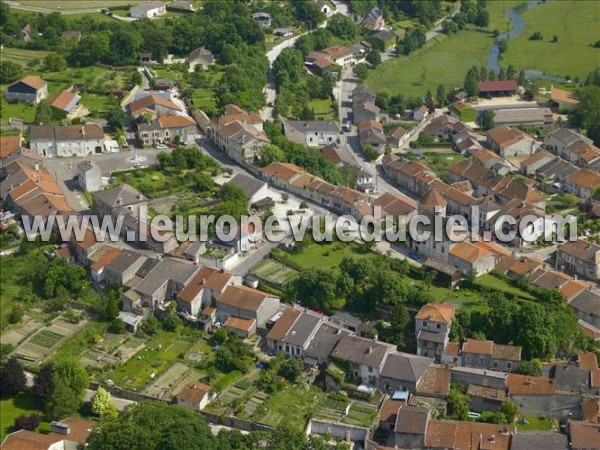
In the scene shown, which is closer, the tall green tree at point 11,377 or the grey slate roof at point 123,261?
the tall green tree at point 11,377

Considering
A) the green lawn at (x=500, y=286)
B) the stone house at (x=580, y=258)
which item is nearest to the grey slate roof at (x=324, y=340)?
the green lawn at (x=500, y=286)

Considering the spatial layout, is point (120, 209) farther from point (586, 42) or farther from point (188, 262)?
point (586, 42)

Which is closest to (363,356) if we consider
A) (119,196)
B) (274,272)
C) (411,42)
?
(274,272)

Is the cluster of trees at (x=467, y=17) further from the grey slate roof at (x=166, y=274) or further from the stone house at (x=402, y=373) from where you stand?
the stone house at (x=402, y=373)

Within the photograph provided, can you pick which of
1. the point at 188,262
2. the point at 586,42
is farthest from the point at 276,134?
the point at 586,42

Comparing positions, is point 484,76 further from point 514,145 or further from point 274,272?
point 274,272

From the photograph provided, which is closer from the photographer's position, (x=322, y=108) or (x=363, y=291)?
(x=363, y=291)

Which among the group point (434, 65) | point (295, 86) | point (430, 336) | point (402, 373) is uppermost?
point (430, 336)
